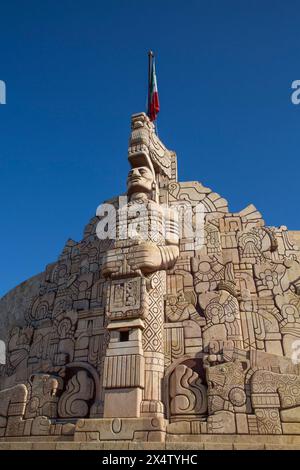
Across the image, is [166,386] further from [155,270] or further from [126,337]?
[155,270]

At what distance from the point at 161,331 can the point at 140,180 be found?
342 centimetres

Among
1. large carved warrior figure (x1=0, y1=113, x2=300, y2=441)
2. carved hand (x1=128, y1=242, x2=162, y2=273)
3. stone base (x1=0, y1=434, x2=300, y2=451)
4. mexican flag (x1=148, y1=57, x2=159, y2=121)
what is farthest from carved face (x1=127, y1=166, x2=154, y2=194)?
stone base (x1=0, y1=434, x2=300, y2=451)

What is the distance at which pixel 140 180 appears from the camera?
28.1ft

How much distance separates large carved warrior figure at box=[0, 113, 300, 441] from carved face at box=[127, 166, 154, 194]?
0.03m

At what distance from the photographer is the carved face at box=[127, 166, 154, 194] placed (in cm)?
853

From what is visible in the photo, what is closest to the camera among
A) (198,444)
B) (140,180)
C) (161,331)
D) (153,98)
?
(198,444)

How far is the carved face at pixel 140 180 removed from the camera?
8.53 meters

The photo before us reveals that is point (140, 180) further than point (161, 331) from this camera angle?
Yes

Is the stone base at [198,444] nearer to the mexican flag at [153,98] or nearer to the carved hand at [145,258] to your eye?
the carved hand at [145,258]

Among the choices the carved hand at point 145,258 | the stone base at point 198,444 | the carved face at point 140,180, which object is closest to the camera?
the stone base at point 198,444

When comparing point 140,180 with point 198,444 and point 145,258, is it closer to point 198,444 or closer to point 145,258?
point 145,258

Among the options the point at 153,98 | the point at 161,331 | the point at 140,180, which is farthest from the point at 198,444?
the point at 153,98

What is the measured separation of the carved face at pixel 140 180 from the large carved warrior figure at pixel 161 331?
3cm

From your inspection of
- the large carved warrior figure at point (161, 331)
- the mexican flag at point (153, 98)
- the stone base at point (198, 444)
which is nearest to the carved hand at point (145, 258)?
the large carved warrior figure at point (161, 331)
